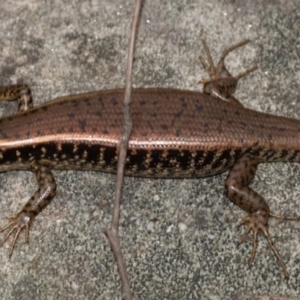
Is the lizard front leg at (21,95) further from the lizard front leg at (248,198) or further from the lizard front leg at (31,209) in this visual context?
the lizard front leg at (248,198)

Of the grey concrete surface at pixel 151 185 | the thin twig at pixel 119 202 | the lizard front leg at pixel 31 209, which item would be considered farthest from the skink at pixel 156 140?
the thin twig at pixel 119 202

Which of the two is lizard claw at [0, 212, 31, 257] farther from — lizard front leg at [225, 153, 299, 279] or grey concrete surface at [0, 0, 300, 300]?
lizard front leg at [225, 153, 299, 279]

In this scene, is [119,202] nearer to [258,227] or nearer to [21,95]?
[258,227]

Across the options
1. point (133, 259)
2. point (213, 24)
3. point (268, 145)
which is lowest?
point (133, 259)

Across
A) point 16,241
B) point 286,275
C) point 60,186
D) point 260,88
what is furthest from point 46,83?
point 286,275

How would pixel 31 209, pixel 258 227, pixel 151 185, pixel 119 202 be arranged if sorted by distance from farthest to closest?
1. pixel 151 185
2. pixel 31 209
3. pixel 258 227
4. pixel 119 202

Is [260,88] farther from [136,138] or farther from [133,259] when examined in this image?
[133,259]


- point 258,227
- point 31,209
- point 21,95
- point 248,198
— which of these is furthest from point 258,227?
point 21,95
